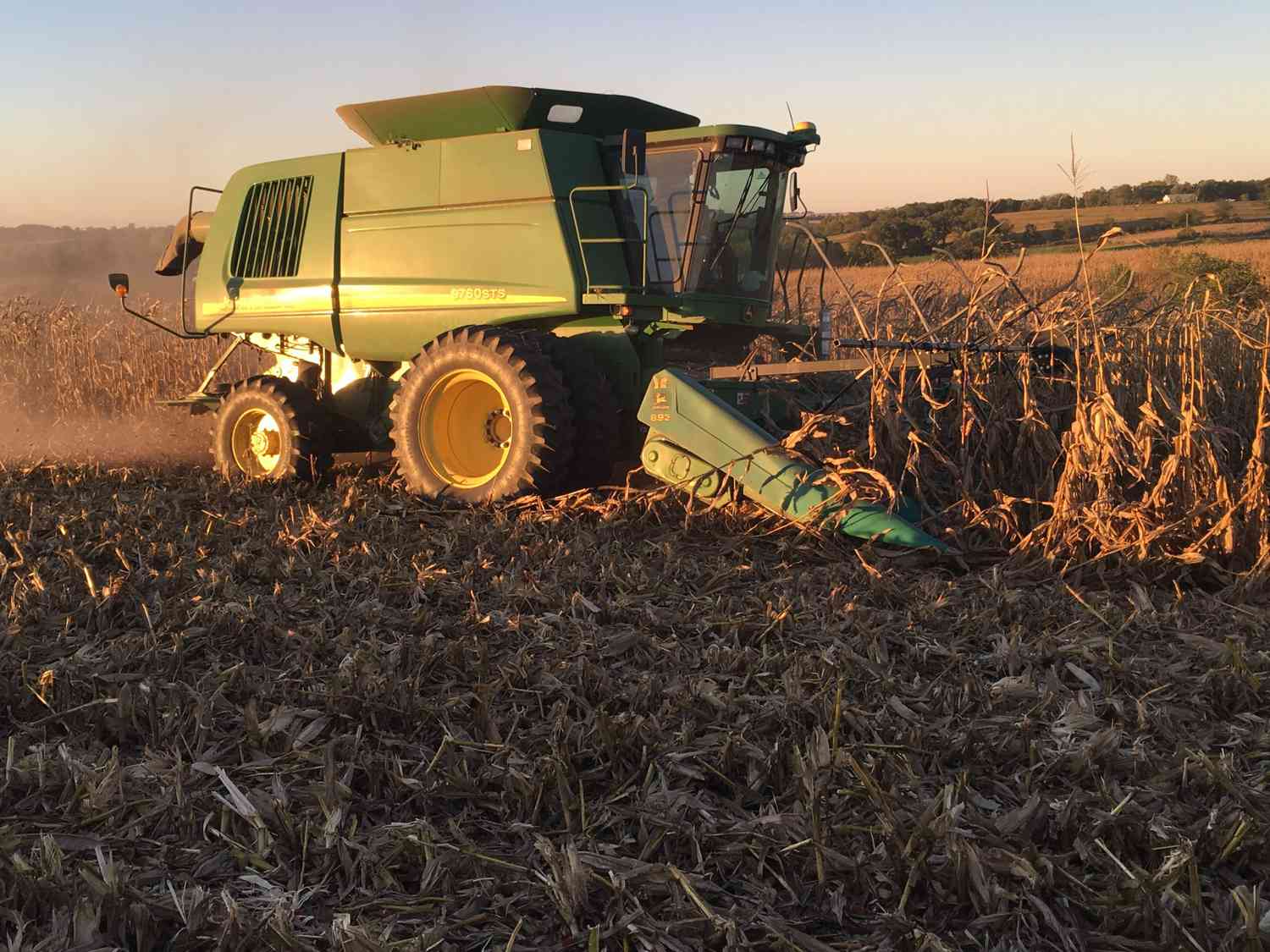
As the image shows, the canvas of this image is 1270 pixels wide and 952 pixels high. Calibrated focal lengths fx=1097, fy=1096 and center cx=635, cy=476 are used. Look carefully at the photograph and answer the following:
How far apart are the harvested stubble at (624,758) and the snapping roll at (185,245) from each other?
5112 mm

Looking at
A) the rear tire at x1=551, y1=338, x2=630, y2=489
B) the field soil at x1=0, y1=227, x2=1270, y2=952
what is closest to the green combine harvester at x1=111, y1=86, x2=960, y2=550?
the rear tire at x1=551, y1=338, x2=630, y2=489

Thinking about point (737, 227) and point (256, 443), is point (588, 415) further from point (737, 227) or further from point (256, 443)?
point (256, 443)

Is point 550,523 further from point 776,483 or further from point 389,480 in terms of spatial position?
point 389,480

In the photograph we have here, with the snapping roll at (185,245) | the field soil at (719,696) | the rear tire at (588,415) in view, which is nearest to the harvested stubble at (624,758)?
the field soil at (719,696)

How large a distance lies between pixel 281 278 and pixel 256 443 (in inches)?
46.5

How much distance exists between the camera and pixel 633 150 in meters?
5.91

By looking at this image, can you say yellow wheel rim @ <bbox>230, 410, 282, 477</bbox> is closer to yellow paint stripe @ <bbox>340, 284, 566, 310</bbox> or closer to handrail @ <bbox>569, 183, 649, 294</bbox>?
yellow paint stripe @ <bbox>340, 284, 566, 310</bbox>

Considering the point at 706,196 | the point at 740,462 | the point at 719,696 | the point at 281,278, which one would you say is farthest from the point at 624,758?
the point at 281,278

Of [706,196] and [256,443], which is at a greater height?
[706,196]

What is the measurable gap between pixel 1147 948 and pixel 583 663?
1594mm

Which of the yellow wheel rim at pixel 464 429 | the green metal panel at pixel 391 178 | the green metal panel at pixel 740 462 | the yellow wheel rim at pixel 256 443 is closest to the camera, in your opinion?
the green metal panel at pixel 740 462

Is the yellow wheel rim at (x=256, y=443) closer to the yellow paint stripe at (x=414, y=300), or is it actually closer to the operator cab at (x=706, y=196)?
the yellow paint stripe at (x=414, y=300)

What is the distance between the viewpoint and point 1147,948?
1781mm

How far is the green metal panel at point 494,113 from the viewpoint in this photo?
639 cm
